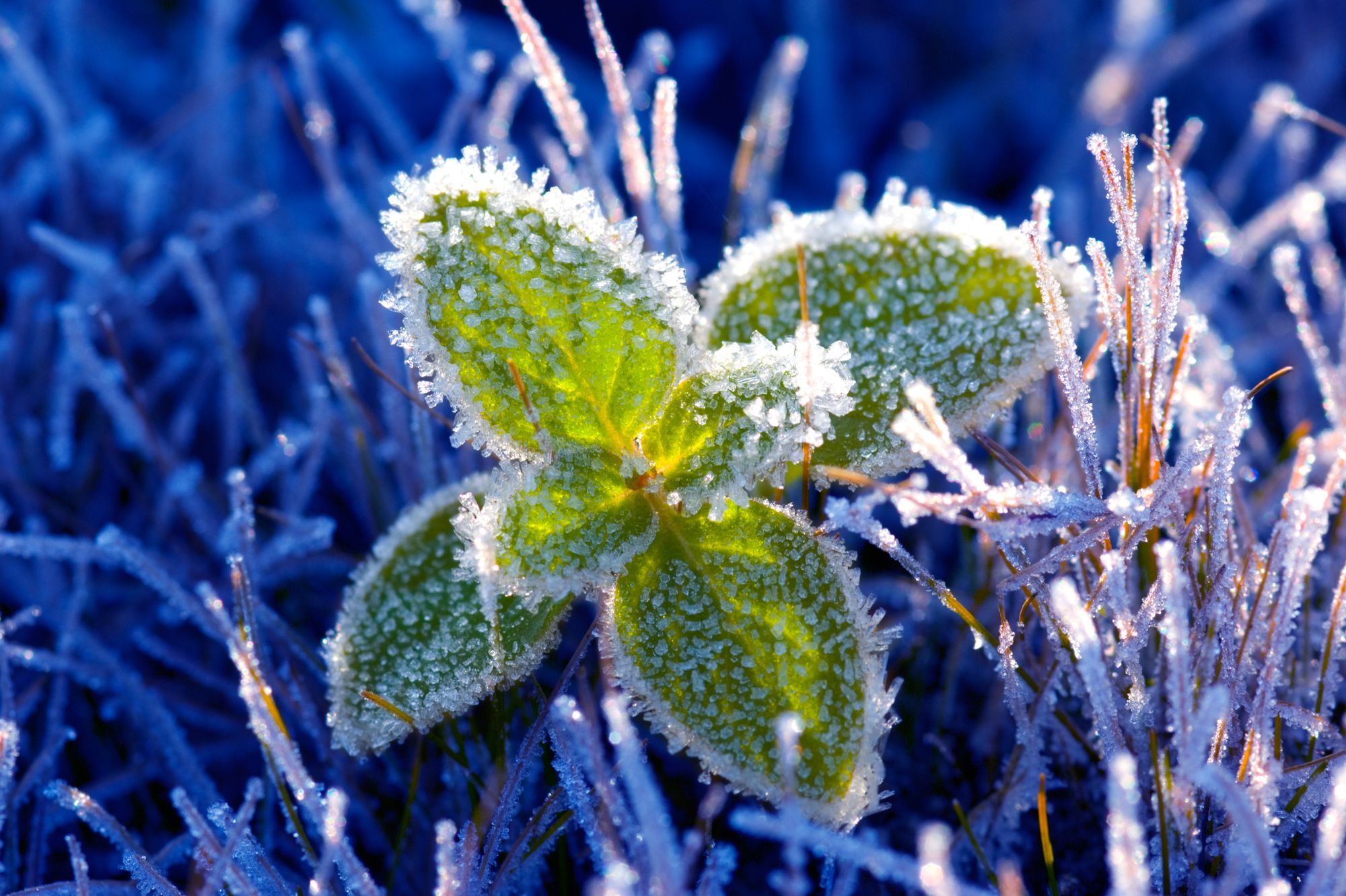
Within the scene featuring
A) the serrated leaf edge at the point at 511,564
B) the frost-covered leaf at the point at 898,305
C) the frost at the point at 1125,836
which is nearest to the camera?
the frost at the point at 1125,836

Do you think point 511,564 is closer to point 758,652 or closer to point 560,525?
point 560,525

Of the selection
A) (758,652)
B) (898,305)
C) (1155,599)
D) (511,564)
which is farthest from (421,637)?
(1155,599)

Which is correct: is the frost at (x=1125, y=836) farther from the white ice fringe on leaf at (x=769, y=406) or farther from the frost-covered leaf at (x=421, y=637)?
the frost-covered leaf at (x=421, y=637)

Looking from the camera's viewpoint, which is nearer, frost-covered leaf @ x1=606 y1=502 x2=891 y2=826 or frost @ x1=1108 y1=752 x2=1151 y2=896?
frost @ x1=1108 y1=752 x2=1151 y2=896

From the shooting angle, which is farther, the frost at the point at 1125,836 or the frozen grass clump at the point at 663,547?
the frozen grass clump at the point at 663,547

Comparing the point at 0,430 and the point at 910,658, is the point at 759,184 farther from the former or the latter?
the point at 0,430

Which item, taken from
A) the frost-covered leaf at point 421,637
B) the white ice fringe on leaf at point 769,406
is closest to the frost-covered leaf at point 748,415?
the white ice fringe on leaf at point 769,406

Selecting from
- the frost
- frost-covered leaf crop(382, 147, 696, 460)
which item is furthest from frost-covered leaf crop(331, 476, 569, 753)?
the frost

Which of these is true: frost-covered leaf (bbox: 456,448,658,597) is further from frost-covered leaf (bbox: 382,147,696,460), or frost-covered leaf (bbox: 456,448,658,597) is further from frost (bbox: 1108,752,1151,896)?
frost (bbox: 1108,752,1151,896)
